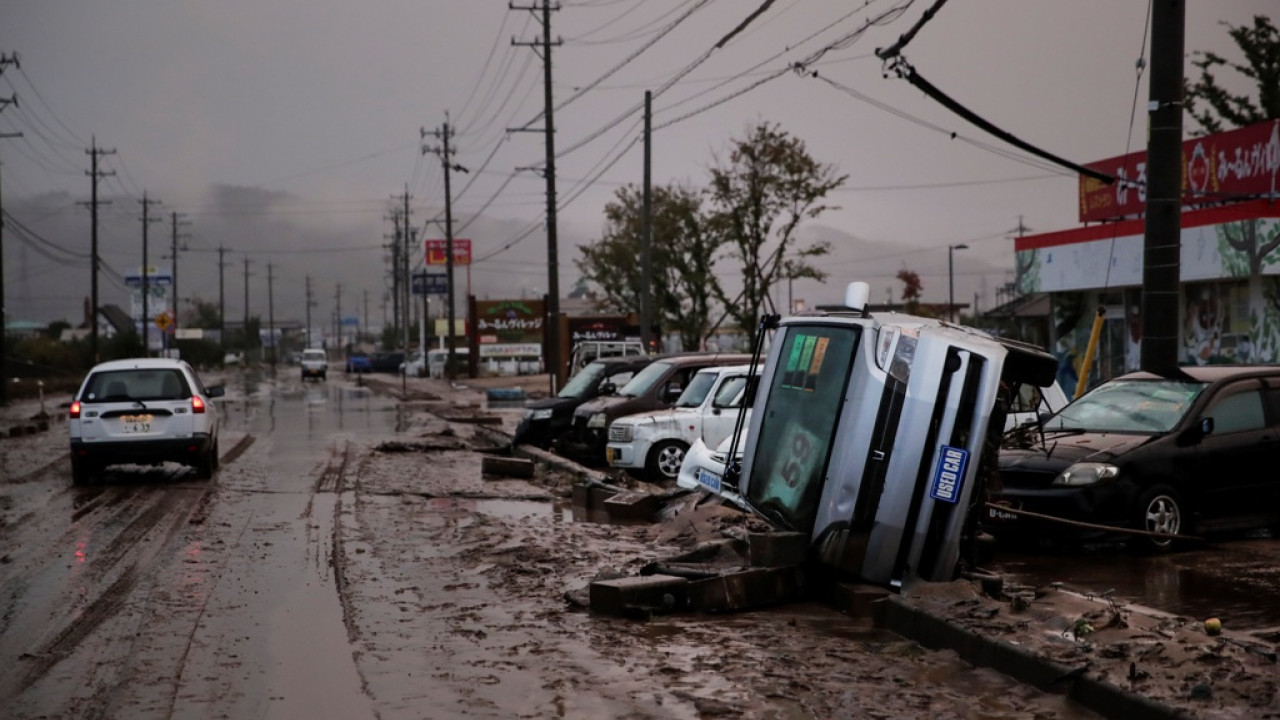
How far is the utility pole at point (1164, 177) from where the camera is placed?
1459cm

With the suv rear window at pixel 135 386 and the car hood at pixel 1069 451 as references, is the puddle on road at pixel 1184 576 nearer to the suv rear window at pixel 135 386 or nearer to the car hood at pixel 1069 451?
the car hood at pixel 1069 451

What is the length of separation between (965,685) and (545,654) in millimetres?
2397

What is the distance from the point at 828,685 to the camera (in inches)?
281

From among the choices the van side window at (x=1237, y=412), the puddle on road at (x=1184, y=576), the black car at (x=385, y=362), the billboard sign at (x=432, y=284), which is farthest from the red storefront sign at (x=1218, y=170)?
the billboard sign at (x=432, y=284)

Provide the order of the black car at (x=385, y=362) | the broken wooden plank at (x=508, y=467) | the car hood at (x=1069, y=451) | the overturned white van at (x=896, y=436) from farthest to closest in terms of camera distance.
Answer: the black car at (x=385, y=362) < the broken wooden plank at (x=508, y=467) < the car hood at (x=1069, y=451) < the overturned white van at (x=896, y=436)

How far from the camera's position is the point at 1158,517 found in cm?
1188

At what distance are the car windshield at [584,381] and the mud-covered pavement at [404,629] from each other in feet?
23.4

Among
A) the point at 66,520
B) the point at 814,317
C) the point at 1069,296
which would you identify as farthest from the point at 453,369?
the point at 814,317

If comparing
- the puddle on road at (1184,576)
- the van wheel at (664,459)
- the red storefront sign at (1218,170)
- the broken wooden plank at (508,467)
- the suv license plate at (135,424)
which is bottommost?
the puddle on road at (1184,576)

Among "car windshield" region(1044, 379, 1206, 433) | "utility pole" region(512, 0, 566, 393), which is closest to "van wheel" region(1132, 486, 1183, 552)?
"car windshield" region(1044, 379, 1206, 433)

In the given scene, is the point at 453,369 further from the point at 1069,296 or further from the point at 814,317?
the point at 814,317

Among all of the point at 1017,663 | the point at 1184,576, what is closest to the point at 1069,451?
the point at 1184,576

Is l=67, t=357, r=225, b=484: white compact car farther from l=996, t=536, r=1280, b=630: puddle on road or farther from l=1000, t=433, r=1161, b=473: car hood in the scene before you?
l=996, t=536, r=1280, b=630: puddle on road

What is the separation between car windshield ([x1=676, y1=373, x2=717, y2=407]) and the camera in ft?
62.2
